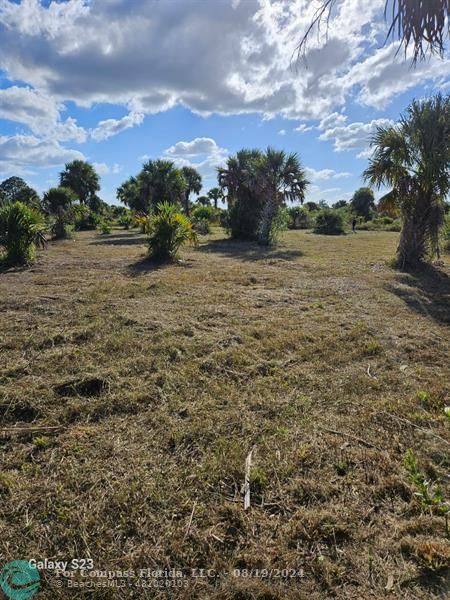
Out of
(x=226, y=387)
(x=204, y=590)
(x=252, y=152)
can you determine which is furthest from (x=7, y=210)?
(x=252, y=152)

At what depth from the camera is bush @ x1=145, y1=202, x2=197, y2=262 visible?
11.0 metres

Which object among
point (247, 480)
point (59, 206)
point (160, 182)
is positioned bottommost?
point (247, 480)

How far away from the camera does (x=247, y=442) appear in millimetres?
2500

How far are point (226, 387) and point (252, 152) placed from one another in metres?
17.5

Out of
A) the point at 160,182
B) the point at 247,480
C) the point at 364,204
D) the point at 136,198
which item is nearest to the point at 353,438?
the point at 247,480

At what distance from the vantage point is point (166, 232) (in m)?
11.0

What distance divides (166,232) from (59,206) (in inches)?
592

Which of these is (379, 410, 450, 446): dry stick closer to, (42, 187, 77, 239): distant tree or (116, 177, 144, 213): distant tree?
(42, 187, 77, 239): distant tree

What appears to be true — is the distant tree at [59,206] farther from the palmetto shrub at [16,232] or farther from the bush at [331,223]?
the bush at [331,223]

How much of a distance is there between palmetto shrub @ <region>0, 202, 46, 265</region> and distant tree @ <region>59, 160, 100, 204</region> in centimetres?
→ 2766

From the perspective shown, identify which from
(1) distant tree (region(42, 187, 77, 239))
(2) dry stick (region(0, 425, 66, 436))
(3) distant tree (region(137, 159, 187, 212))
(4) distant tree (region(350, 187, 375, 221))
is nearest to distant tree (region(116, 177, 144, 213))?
(3) distant tree (region(137, 159, 187, 212))

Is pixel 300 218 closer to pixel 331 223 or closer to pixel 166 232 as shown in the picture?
pixel 331 223

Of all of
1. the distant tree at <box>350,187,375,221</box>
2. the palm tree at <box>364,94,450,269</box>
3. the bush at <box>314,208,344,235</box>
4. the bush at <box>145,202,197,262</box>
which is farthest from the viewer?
the distant tree at <box>350,187,375,221</box>

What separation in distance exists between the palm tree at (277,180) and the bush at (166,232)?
274 inches
